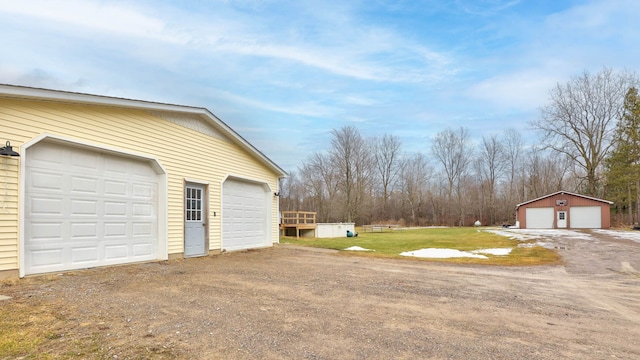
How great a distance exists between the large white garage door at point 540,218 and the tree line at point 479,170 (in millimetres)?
6452

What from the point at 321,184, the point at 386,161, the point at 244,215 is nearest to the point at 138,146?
the point at 244,215

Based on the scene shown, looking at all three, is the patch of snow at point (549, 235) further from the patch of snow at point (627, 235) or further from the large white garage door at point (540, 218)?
the large white garage door at point (540, 218)

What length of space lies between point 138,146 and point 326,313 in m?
6.70

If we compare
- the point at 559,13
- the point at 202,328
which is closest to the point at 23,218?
the point at 202,328

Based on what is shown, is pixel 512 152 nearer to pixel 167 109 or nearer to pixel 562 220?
pixel 562 220

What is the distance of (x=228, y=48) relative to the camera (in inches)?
541

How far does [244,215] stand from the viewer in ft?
43.5

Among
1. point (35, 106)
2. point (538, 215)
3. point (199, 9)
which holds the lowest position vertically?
point (538, 215)

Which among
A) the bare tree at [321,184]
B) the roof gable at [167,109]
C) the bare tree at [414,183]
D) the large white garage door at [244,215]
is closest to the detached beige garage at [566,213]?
the bare tree at [414,183]

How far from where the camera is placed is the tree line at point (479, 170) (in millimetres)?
35656

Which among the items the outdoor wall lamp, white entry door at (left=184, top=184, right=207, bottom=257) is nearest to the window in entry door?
white entry door at (left=184, top=184, right=207, bottom=257)

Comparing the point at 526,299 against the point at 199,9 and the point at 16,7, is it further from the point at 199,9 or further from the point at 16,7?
the point at 16,7

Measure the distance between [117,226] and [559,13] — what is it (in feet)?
50.0

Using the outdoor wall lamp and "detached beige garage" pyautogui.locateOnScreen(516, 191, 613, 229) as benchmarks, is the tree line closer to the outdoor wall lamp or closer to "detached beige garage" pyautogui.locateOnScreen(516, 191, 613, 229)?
"detached beige garage" pyautogui.locateOnScreen(516, 191, 613, 229)
